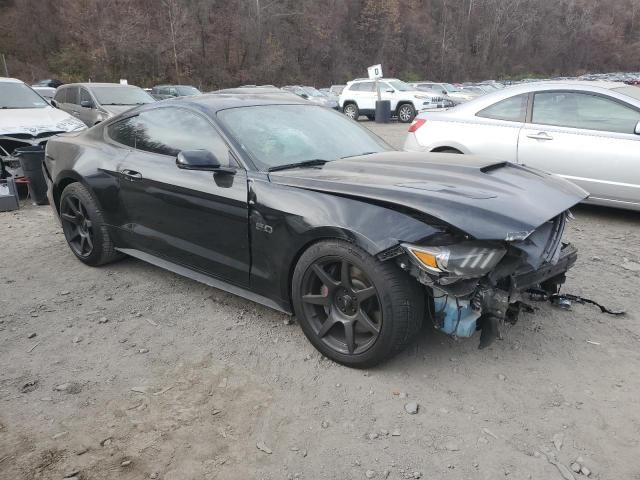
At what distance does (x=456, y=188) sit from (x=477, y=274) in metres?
0.55

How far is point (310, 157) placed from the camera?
3.46 meters

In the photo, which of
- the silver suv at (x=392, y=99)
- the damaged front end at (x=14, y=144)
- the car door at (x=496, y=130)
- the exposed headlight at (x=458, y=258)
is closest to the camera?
the exposed headlight at (x=458, y=258)

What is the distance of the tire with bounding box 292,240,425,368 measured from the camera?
8.64 ft

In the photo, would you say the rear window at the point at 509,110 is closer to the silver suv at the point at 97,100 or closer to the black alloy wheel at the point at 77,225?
the black alloy wheel at the point at 77,225

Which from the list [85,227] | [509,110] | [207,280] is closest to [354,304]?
[207,280]

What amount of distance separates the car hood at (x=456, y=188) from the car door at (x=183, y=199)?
1.35ft

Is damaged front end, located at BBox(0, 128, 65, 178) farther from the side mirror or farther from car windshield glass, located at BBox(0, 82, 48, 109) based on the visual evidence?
the side mirror

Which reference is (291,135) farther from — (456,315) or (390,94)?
(390,94)

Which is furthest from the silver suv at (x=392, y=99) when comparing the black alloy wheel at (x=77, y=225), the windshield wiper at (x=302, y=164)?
the windshield wiper at (x=302, y=164)

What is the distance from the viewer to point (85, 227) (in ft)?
14.6

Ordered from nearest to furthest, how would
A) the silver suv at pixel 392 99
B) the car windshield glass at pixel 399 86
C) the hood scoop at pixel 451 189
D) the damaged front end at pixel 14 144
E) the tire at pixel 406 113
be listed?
the hood scoop at pixel 451 189 < the damaged front end at pixel 14 144 < the silver suv at pixel 392 99 < the tire at pixel 406 113 < the car windshield glass at pixel 399 86

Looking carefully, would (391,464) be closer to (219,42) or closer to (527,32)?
(219,42)

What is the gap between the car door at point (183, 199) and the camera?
3270 mm

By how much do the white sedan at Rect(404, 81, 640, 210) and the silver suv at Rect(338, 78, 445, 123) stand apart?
49.6 ft
